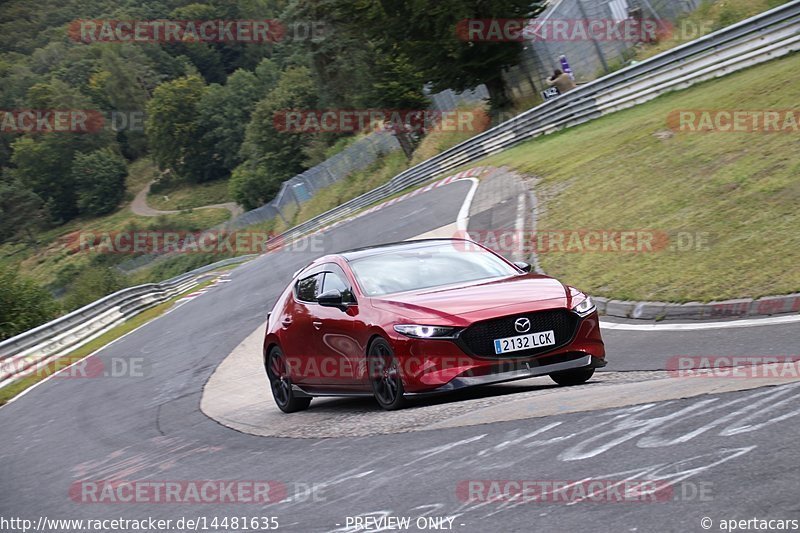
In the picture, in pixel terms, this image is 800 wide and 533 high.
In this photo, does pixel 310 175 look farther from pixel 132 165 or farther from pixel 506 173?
pixel 132 165

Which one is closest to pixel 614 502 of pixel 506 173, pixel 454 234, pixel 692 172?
pixel 692 172

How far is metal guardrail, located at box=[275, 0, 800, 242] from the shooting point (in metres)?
→ 23.5

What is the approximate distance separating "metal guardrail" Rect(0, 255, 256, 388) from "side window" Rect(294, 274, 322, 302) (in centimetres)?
1337

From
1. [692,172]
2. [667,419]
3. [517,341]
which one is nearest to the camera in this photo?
[667,419]

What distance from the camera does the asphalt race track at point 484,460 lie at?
5.06 m

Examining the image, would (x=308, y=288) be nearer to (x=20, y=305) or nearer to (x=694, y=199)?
(x=694, y=199)

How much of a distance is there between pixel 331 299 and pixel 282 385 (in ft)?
7.19

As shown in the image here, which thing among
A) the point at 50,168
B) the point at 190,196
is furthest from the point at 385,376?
the point at 50,168

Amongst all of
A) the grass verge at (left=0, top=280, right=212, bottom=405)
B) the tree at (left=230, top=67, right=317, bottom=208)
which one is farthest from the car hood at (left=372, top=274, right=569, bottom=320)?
the tree at (left=230, top=67, right=317, bottom=208)

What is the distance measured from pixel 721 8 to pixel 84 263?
271 feet

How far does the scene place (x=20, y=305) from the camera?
35.7m

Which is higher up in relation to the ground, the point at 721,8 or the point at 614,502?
the point at 721,8

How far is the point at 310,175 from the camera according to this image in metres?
63.7

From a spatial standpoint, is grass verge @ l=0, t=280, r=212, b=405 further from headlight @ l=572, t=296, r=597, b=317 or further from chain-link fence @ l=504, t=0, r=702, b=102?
chain-link fence @ l=504, t=0, r=702, b=102
